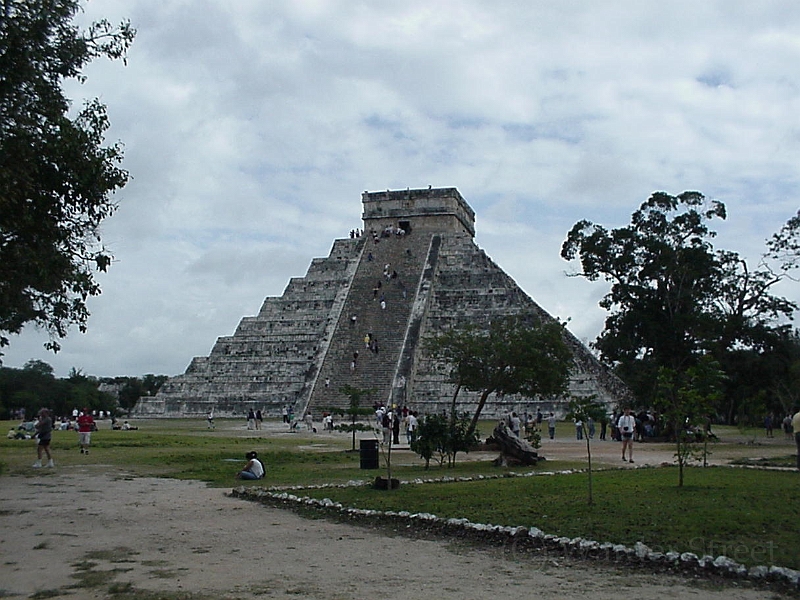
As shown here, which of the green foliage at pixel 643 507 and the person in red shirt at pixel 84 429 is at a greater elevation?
the person in red shirt at pixel 84 429

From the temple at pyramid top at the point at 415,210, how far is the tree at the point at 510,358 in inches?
1003

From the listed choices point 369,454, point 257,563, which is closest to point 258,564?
point 257,563

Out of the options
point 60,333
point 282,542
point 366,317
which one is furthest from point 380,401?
point 282,542

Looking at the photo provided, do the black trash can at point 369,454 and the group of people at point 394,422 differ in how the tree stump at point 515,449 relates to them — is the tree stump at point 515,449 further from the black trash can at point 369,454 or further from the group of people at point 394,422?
the black trash can at point 369,454

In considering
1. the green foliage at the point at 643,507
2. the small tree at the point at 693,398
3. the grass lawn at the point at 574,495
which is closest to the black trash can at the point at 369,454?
the grass lawn at the point at 574,495

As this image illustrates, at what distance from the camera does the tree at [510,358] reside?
1719 centimetres

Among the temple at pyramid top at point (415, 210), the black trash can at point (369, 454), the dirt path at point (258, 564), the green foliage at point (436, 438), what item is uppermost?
the temple at pyramid top at point (415, 210)

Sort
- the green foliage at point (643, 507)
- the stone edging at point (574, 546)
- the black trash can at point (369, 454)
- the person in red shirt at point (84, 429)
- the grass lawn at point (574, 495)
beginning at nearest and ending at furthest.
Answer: the stone edging at point (574, 546)
the green foliage at point (643, 507)
the grass lawn at point (574, 495)
the black trash can at point (369, 454)
the person in red shirt at point (84, 429)

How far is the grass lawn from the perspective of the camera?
648 cm

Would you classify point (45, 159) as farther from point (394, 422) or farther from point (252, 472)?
point (394, 422)

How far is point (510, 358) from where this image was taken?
17125 millimetres

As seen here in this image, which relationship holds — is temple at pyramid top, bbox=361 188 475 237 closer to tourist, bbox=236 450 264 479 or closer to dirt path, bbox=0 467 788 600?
tourist, bbox=236 450 264 479

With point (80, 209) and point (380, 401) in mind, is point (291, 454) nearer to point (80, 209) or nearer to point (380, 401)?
point (80, 209)

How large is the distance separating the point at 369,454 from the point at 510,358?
487 centimetres
